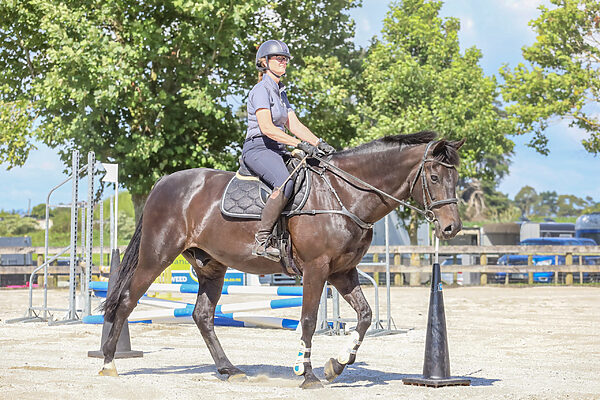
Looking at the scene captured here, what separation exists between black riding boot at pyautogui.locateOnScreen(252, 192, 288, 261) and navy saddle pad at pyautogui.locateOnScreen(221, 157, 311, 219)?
0.14 metres

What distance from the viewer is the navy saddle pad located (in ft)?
21.4

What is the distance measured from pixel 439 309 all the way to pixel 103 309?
134 inches

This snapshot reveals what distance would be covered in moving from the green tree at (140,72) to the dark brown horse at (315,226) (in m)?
12.5

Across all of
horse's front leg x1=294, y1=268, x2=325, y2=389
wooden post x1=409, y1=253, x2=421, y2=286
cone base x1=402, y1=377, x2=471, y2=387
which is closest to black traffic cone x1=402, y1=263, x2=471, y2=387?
cone base x1=402, y1=377, x2=471, y2=387

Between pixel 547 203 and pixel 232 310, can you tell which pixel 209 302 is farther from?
→ pixel 547 203

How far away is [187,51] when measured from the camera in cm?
2088

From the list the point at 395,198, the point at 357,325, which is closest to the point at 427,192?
the point at 395,198

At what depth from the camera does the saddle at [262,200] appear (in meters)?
6.51

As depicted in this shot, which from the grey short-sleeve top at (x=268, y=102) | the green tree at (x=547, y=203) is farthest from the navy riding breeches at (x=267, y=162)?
the green tree at (x=547, y=203)

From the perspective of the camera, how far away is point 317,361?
8.27 metres

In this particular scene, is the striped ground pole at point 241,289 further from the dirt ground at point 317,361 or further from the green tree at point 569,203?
the green tree at point 569,203

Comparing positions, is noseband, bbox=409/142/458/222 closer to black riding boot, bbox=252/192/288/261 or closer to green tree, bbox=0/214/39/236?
black riding boot, bbox=252/192/288/261

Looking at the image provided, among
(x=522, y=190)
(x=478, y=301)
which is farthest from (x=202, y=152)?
(x=522, y=190)

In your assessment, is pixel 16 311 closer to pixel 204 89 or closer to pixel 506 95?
pixel 204 89
